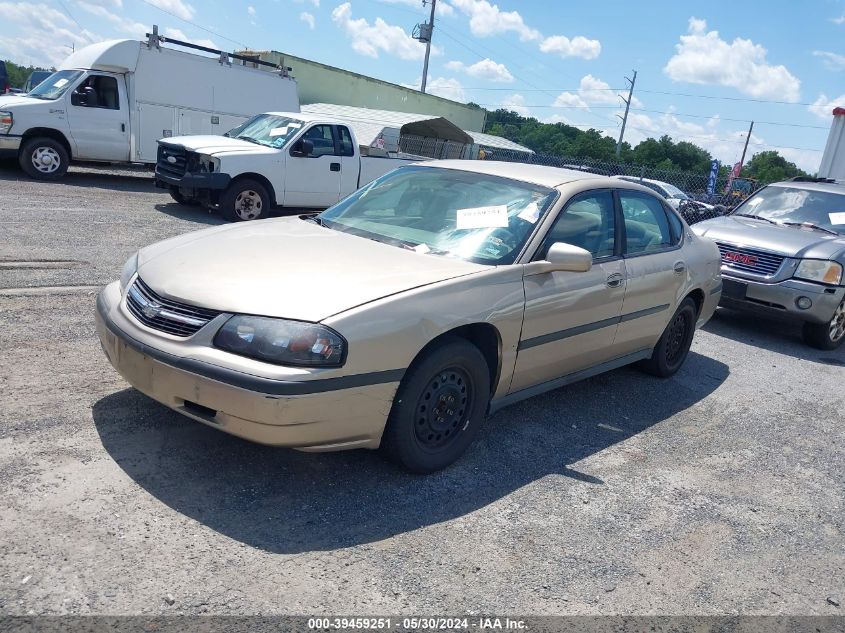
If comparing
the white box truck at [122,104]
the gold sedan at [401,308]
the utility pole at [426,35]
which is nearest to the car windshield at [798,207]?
the gold sedan at [401,308]

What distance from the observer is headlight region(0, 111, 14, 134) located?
1213 cm

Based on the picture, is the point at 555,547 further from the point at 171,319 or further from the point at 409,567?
the point at 171,319

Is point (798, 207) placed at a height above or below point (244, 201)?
above

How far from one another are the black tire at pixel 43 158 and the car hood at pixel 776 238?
36.5 ft

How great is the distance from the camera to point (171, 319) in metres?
3.26

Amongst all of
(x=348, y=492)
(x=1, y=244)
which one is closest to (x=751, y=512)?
(x=348, y=492)

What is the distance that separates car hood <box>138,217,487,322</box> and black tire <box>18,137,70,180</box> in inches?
411

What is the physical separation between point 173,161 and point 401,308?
29.7 feet

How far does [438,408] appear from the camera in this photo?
12.0ft

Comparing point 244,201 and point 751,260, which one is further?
point 244,201

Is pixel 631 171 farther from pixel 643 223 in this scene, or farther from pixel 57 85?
pixel 643 223

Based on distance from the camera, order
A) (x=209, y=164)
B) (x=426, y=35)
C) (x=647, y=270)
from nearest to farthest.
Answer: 1. (x=647, y=270)
2. (x=209, y=164)
3. (x=426, y=35)

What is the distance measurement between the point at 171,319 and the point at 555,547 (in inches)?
81.1

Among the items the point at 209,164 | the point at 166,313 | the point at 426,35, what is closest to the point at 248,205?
the point at 209,164
